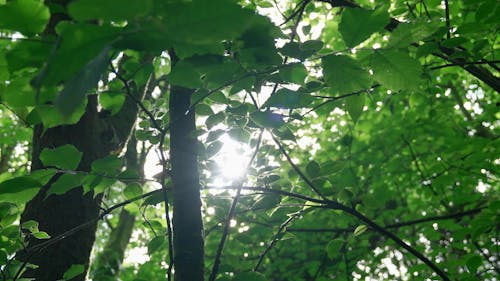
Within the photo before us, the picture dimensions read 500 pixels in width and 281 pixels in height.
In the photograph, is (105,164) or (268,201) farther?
(268,201)

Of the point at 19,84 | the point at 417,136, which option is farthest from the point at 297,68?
the point at 417,136

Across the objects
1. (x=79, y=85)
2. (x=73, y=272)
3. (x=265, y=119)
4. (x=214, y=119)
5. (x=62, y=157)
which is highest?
(x=214, y=119)

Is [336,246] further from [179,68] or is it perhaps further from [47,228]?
[47,228]

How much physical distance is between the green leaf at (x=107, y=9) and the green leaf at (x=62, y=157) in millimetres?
614

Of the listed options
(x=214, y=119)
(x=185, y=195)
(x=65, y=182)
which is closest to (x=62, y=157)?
(x=65, y=182)

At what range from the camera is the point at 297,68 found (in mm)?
922

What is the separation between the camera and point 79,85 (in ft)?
1.53

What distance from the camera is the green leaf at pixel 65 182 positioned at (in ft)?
3.32

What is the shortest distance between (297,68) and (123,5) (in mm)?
529

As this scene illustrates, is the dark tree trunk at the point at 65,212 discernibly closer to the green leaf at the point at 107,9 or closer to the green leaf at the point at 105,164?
the green leaf at the point at 105,164

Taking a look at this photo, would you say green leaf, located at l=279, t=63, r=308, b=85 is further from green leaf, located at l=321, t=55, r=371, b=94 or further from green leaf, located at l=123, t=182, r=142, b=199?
green leaf, located at l=123, t=182, r=142, b=199

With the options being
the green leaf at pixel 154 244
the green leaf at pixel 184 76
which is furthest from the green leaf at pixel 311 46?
the green leaf at pixel 154 244

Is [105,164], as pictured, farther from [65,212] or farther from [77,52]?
[65,212]

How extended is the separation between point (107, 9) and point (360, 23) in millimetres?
589
